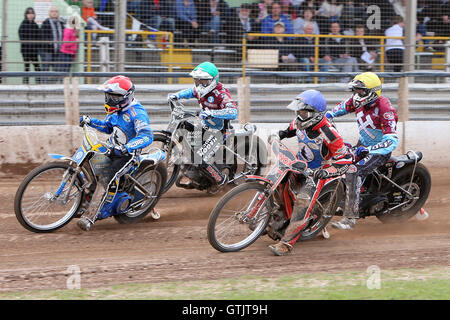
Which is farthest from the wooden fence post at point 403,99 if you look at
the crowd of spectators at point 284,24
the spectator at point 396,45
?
the crowd of spectators at point 284,24

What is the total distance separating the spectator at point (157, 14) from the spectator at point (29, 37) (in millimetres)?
1898

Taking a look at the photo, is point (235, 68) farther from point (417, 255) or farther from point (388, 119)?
point (417, 255)

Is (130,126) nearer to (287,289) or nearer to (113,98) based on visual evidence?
(113,98)

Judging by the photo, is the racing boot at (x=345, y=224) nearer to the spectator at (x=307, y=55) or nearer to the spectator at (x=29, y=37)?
the spectator at (x=307, y=55)

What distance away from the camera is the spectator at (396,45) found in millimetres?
12625

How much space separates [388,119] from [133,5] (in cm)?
637

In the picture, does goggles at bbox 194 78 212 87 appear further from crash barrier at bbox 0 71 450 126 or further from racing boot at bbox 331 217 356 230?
racing boot at bbox 331 217 356 230

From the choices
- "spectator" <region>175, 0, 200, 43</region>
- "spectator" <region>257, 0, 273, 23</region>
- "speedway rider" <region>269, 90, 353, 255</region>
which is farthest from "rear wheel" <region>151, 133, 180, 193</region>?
"spectator" <region>257, 0, 273, 23</region>

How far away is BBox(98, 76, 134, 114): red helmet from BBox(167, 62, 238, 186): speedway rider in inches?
60.7

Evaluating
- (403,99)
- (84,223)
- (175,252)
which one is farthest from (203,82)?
(403,99)

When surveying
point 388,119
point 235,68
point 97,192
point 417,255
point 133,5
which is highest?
point 133,5

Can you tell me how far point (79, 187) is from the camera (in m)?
7.30

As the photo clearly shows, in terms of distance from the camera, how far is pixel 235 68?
12.1 m
